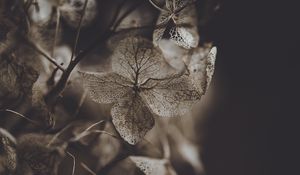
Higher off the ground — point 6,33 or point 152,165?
point 6,33

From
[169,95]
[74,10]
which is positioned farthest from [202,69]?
[74,10]

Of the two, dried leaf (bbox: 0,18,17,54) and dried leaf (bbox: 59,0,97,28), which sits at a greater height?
dried leaf (bbox: 59,0,97,28)

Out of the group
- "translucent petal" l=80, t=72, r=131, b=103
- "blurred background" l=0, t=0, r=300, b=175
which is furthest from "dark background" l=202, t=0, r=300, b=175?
"translucent petal" l=80, t=72, r=131, b=103

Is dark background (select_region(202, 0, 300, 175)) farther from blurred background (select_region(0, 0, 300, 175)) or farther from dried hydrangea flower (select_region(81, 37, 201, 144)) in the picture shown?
dried hydrangea flower (select_region(81, 37, 201, 144))

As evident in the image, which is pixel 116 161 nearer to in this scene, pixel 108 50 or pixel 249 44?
pixel 108 50

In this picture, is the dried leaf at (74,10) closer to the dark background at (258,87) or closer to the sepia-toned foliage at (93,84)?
the sepia-toned foliage at (93,84)

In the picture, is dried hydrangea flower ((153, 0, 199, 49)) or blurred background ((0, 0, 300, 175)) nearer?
dried hydrangea flower ((153, 0, 199, 49))

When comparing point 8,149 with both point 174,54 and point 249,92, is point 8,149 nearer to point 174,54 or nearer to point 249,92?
point 174,54
